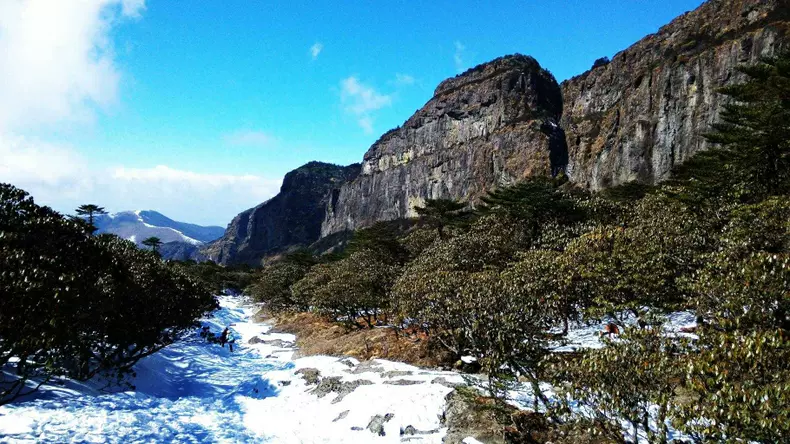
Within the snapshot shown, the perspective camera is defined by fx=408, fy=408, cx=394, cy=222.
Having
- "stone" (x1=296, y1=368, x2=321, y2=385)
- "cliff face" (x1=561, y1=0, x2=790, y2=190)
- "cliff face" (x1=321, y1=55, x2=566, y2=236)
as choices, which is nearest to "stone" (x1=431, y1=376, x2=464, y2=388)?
"stone" (x1=296, y1=368, x2=321, y2=385)

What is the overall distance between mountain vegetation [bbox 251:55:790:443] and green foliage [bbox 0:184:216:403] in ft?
35.2

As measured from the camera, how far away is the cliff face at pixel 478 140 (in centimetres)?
14150

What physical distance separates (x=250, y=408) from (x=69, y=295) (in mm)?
10708

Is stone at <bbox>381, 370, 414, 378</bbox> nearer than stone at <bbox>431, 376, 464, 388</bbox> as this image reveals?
No

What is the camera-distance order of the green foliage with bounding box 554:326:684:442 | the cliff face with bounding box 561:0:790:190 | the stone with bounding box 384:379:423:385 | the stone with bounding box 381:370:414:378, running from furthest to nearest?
the cliff face with bounding box 561:0:790:190, the stone with bounding box 381:370:414:378, the stone with bounding box 384:379:423:385, the green foliage with bounding box 554:326:684:442

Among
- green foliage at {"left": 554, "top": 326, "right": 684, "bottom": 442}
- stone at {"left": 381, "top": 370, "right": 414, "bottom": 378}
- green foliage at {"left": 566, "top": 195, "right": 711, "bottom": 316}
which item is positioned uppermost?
green foliage at {"left": 566, "top": 195, "right": 711, "bottom": 316}

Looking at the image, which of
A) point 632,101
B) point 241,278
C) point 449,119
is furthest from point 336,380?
point 449,119

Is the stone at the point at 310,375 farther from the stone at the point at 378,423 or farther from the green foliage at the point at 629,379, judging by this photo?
the green foliage at the point at 629,379

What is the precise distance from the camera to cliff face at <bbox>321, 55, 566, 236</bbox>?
142m

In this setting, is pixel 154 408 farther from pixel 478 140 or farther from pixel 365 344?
pixel 478 140

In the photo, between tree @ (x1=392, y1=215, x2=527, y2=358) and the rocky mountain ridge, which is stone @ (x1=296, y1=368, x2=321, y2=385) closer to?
tree @ (x1=392, y1=215, x2=527, y2=358)

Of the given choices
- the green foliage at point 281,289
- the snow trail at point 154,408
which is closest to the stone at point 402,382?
the snow trail at point 154,408

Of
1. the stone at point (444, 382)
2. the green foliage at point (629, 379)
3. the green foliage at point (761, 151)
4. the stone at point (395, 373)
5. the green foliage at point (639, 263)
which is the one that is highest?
the green foliage at point (761, 151)

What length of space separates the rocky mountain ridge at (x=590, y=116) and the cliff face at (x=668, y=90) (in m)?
0.26
